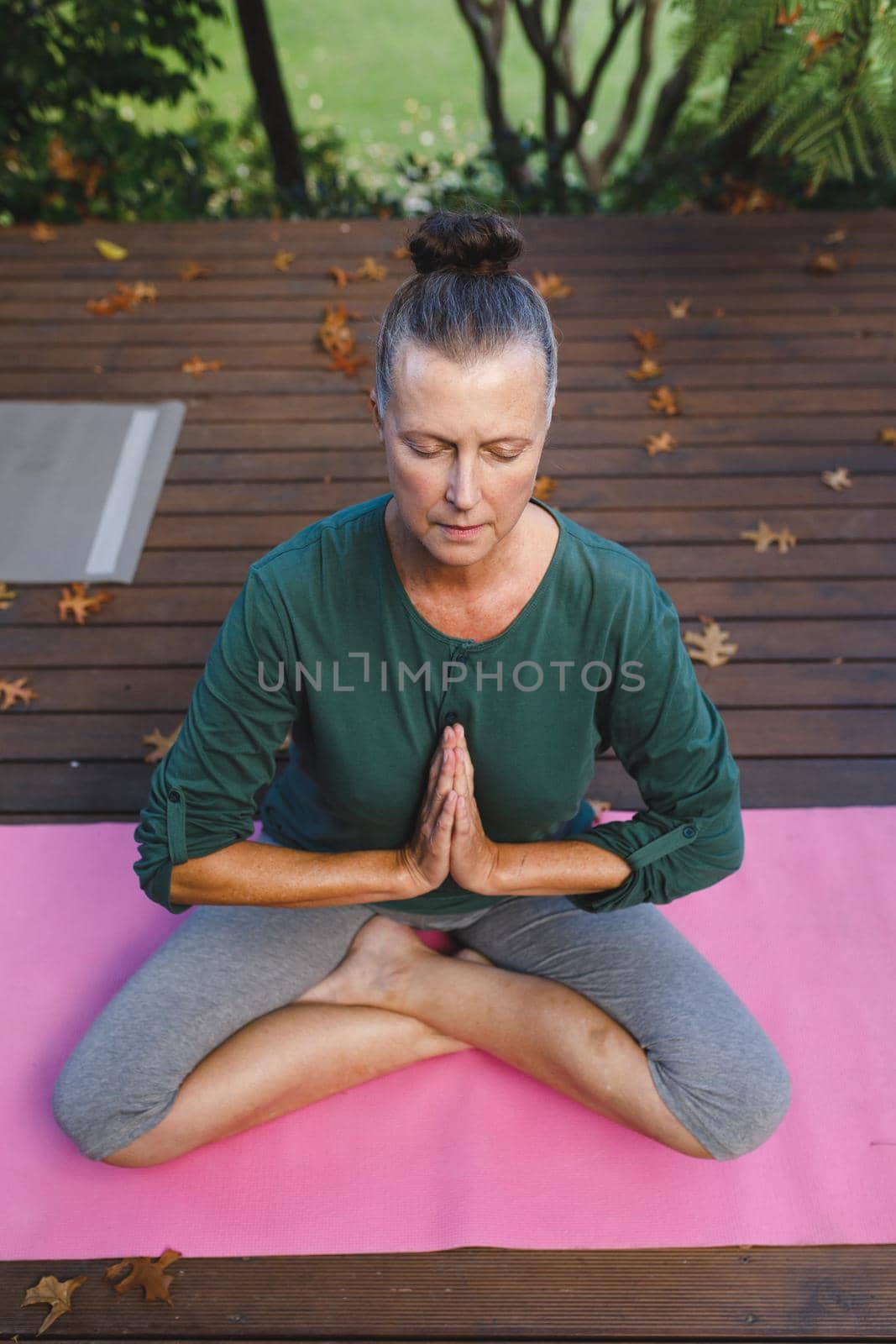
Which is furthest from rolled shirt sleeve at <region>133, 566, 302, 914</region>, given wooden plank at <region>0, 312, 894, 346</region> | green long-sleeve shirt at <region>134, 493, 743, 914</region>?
wooden plank at <region>0, 312, 894, 346</region>

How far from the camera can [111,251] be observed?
3766mm

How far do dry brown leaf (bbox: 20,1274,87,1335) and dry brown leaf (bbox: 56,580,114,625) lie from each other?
4.80 ft

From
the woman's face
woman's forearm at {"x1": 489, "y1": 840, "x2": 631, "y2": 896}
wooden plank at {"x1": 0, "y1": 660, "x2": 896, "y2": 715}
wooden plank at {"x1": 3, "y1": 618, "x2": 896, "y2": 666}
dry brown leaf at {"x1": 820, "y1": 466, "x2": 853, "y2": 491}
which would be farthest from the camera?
dry brown leaf at {"x1": 820, "y1": 466, "x2": 853, "y2": 491}

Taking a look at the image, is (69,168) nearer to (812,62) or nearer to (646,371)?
(646,371)

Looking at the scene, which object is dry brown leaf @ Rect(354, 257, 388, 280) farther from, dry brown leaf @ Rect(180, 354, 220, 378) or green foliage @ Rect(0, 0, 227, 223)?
green foliage @ Rect(0, 0, 227, 223)

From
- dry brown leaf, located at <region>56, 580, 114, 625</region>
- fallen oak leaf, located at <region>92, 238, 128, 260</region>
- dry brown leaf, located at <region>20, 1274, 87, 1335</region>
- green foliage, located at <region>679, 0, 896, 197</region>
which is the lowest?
dry brown leaf, located at <region>20, 1274, 87, 1335</region>

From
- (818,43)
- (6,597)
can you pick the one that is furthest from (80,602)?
(818,43)

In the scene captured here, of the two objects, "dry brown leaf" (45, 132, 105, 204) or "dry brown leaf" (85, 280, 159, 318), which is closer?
"dry brown leaf" (85, 280, 159, 318)

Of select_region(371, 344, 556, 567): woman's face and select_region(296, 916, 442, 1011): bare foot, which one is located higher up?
select_region(371, 344, 556, 567): woman's face

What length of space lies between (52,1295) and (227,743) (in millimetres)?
824

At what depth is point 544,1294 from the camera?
59.3 inches

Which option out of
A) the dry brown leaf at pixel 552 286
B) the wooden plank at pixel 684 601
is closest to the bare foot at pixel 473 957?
the wooden plank at pixel 684 601

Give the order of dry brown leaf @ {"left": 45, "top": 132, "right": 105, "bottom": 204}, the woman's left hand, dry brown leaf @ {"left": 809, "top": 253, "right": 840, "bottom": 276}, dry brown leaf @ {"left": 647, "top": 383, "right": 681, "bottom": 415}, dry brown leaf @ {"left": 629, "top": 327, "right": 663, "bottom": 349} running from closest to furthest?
the woman's left hand → dry brown leaf @ {"left": 647, "top": 383, "right": 681, "bottom": 415} → dry brown leaf @ {"left": 629, "top": 327, "right": 663, "bottom": 349} → dry brown leaf @ {"left": 809, "top": 253, "right": 840, "bottom": 276} → dry brown leaf @ {"left": 45, "top": 132, "right": 105, "bottom": 204}

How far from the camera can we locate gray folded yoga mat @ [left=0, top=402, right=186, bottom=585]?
2.67 metres
